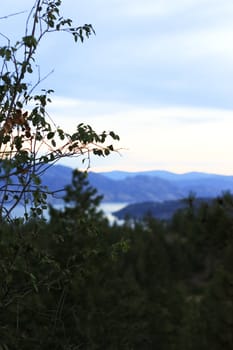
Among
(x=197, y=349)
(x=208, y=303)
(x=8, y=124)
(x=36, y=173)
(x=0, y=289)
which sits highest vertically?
(x=8, y=124)

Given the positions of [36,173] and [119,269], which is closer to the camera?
[36,173]

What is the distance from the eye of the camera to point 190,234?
1562 cm

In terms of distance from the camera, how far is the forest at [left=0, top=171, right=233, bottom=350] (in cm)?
734

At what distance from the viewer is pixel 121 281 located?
21094 mm

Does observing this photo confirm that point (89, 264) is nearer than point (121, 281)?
Yes

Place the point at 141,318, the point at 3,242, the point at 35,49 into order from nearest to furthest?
the point at 3,242
the point at 35,49
the point at 141,318

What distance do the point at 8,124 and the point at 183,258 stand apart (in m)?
18.2

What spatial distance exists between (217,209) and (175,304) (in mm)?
10096

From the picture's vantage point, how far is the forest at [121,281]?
7.34 meters

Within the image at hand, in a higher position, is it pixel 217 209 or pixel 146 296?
pixel 217 209

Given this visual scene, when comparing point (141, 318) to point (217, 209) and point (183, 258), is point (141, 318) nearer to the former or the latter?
point (183, 258)

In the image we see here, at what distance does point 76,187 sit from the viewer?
22.8 metres

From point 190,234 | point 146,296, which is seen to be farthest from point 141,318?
point 190,234

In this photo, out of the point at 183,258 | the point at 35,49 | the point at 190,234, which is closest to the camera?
the point at 35,49
